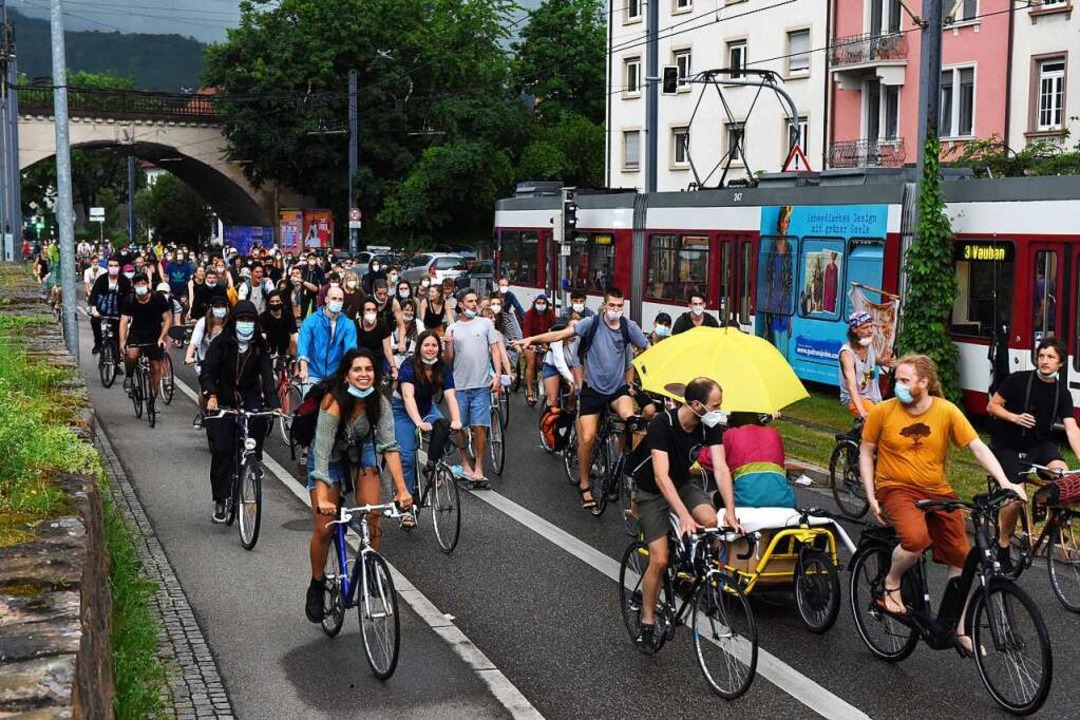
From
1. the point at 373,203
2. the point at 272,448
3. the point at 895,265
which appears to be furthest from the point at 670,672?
the point at 373,203

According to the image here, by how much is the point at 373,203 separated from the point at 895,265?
47731mm

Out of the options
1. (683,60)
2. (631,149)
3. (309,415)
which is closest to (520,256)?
(683,60)

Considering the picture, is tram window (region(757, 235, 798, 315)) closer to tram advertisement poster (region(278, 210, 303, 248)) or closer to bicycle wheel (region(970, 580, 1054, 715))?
bicycle wheel (region(970, 580, 1054, 715))

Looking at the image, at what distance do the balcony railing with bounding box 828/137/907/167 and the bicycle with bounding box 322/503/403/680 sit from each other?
34.7m

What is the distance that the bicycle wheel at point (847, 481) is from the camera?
1245 cm

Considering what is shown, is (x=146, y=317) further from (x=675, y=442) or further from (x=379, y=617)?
(x=675, y=442)

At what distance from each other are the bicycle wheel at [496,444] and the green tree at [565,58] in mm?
56976

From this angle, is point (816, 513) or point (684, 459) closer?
point (684, 459)

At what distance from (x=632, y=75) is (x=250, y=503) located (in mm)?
44698

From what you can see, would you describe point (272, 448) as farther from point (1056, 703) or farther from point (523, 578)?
point (1056, 703)

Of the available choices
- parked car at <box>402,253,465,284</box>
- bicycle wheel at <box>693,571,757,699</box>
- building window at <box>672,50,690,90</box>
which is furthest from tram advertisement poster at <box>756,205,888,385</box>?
building window at <box>672,50,690,90</box>

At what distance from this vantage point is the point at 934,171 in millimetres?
18016

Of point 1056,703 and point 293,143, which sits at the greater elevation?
point 293,143

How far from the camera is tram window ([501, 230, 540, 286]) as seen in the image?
106ft
